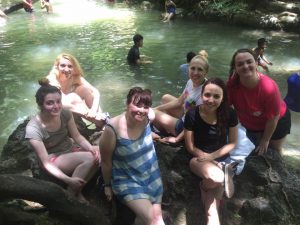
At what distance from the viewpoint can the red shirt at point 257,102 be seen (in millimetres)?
4008

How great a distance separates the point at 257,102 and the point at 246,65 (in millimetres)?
422

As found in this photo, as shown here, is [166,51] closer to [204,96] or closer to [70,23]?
[70,23]

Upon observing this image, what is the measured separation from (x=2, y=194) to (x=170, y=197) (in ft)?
5.80

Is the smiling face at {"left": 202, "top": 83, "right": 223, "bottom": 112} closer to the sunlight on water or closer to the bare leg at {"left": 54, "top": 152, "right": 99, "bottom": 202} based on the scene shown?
the bare leg at {"left": 54, "top": 152, "right": 99, "bottom": 202}

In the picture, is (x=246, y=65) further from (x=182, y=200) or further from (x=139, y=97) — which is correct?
(x=182, y=200)

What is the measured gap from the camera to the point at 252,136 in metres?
4.36

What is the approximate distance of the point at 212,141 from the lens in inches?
150

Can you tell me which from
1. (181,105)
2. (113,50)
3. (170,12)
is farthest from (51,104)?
(170,12)

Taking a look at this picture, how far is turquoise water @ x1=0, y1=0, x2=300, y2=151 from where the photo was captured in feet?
29.0

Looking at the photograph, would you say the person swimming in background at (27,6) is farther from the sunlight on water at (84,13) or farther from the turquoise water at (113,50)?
the sunlight on water at (84,13)

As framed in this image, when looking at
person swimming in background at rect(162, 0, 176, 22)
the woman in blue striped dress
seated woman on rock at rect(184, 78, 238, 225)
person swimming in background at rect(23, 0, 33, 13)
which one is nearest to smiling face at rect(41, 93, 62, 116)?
the woman in blue striped dress

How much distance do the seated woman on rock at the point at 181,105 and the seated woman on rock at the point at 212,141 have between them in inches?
19.8

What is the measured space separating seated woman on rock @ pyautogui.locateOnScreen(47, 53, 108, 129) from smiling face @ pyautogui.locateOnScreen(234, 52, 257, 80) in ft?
6.88

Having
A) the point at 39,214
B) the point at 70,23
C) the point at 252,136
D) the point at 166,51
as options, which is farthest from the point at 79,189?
the point at 70,23
